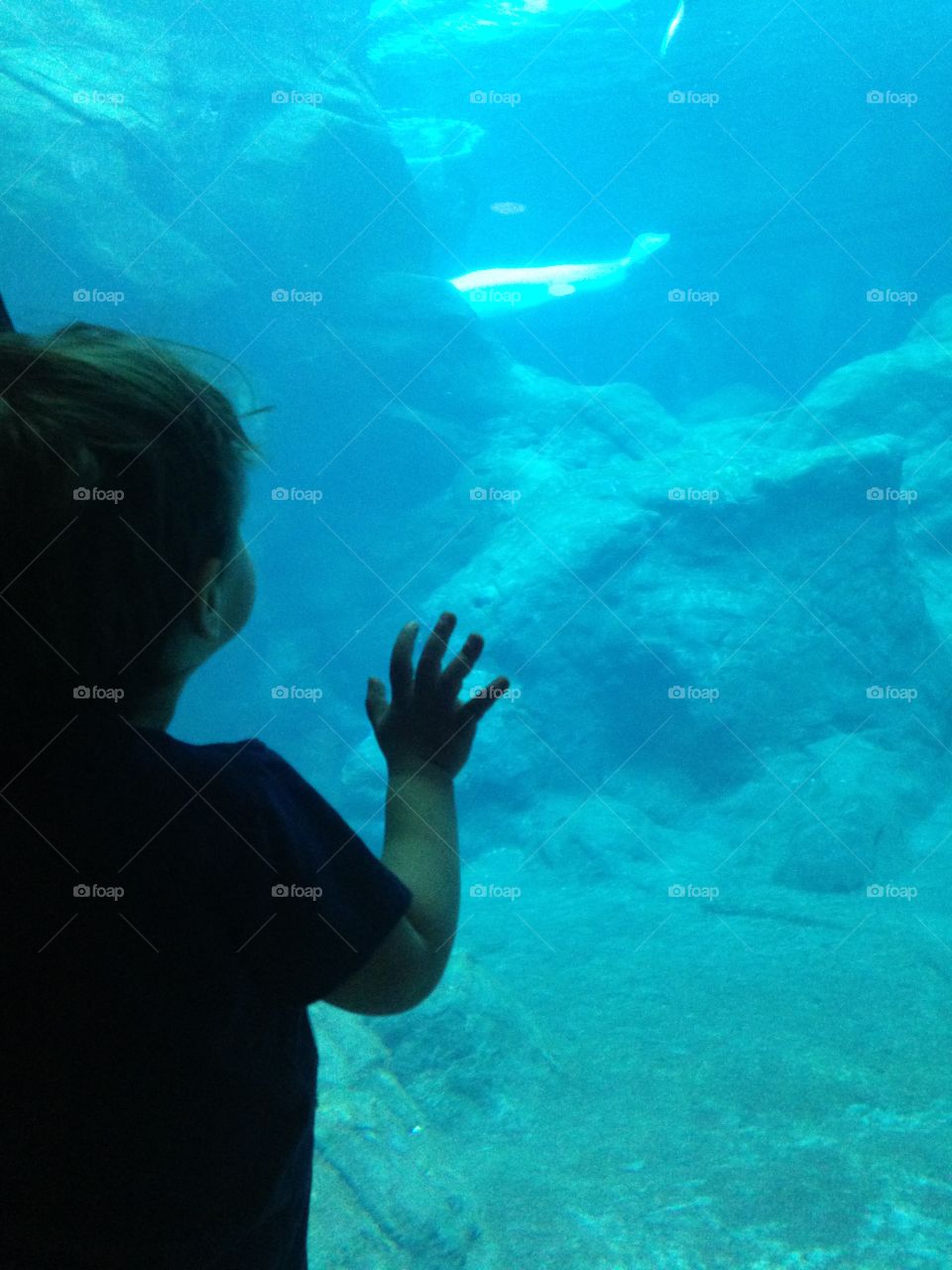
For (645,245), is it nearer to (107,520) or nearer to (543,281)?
(543,281)

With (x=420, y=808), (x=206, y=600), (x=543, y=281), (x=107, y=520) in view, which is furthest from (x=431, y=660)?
(x=543, y=281)

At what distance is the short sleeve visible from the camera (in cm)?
81

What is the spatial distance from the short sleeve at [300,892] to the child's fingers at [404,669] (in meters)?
0.20

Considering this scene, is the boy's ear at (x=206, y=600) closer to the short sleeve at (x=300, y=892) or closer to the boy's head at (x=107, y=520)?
the boy's head at (x=107, y=520)

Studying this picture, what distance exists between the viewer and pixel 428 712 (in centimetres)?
102

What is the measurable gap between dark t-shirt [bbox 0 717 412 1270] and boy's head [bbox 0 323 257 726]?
2.8 inches

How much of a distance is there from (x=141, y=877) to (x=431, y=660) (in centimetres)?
40

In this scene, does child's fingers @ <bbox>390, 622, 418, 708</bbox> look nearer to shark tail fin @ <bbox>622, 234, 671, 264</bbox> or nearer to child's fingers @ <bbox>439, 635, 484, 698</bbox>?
child's fingers @ <bbox>439, 635, 484, 698</bbox>

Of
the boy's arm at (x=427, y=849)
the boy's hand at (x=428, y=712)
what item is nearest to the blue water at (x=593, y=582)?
the boy's hand at (x=428, y=712)

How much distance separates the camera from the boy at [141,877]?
0.75m

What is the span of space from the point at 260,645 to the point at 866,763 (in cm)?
1386

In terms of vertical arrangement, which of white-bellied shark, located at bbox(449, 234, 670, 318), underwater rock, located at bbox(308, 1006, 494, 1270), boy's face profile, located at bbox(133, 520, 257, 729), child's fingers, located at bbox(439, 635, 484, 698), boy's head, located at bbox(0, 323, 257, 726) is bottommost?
white-bellied shark, located at bbox(449, 234, 670, 318)

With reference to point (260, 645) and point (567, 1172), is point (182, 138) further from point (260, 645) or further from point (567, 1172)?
point (567, 1172)

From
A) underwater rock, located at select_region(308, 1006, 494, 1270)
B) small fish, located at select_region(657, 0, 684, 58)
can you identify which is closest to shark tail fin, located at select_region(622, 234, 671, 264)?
Result: small fish, located at select_region(657, 0, 684, 58)
